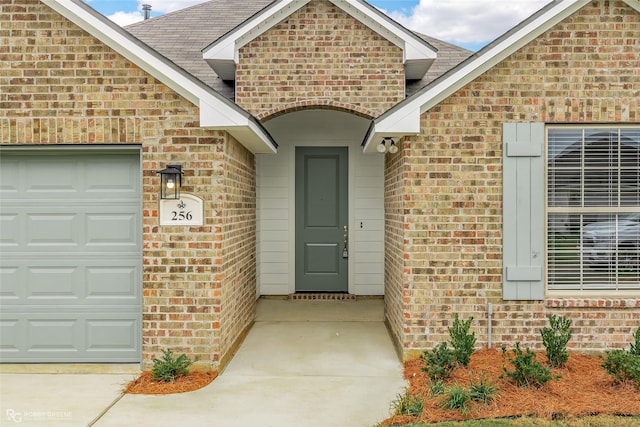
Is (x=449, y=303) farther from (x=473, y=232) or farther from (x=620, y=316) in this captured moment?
(x=620, y=316)

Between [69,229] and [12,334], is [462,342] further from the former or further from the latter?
[12,334]

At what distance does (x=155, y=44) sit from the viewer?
29.4 feet

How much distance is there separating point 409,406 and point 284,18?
5.79 m

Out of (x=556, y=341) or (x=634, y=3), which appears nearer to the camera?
(x=556, y=341)

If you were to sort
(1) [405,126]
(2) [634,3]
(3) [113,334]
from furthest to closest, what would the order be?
(3) [113,334] → (2) [634,3] → (1) [405,126]

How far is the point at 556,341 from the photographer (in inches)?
196

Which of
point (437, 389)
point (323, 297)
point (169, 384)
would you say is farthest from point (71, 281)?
point (323, 297)

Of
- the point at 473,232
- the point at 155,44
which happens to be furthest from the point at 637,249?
the point at 155,44

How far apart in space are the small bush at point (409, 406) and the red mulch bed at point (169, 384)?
78.9 inches

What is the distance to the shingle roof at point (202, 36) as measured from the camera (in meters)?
8.26

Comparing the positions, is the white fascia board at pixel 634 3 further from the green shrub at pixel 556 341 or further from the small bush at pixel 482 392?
the small bush at pixel 482 392

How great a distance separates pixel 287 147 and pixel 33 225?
467cm

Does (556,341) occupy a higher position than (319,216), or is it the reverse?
(319,216)

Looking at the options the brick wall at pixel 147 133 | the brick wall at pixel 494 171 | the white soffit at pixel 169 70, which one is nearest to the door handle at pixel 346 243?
the brick wall at pixel 494 171
